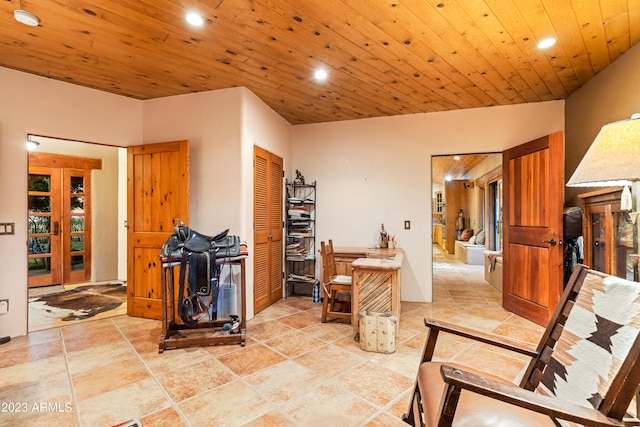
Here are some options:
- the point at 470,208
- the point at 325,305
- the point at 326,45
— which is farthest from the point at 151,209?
the point at 470,208

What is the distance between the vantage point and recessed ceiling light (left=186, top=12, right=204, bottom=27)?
2215mm

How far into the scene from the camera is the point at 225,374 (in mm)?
2324

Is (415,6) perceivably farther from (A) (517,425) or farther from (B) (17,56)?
(B) (17,56)

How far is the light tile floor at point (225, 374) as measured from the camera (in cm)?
185

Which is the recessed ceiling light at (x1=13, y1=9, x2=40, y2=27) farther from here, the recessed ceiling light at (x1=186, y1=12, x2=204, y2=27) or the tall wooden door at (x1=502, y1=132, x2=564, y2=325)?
the tall wooden door at (x1=502, y1=132, x2=564, y2=325)

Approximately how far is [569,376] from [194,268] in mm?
2647

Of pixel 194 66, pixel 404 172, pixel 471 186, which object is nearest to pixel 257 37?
pixel 194 66

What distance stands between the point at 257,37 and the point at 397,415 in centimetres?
291

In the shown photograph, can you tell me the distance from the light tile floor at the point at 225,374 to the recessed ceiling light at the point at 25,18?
2.60 meters

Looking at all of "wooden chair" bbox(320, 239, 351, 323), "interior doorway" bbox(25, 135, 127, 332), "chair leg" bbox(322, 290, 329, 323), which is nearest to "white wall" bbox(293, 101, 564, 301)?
"wooden chair" bbox(320, 239, 351, 323)

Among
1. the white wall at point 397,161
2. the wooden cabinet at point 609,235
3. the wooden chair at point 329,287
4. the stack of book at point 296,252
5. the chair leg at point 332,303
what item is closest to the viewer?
the wooden cabinet at point 609,235

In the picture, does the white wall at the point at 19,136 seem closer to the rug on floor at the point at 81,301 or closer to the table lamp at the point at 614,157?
the rug on floor at the point at 81,301

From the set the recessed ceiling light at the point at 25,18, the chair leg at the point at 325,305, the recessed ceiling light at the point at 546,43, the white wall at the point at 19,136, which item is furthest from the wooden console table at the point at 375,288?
the white wall at the point at 19,136

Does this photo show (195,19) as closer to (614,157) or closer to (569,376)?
(614,157)
